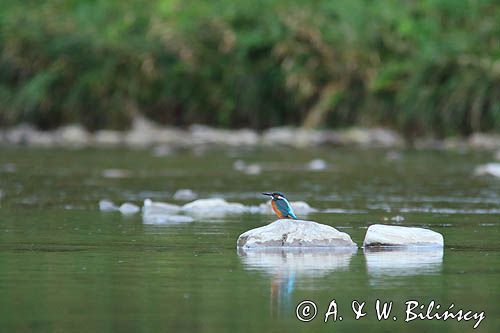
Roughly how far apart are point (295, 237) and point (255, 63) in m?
16.7

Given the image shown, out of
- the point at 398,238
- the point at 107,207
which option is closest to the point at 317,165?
the point at 107,207

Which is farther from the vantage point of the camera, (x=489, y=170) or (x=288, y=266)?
(x=489, y=170)

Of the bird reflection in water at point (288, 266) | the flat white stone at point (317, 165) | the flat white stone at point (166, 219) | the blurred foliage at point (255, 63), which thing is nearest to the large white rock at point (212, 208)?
the flat white stone at point (166, 219)

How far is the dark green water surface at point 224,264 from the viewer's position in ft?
19.3

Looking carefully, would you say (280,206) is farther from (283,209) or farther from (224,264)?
(224,264)

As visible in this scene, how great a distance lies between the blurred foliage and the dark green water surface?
789 centimetres

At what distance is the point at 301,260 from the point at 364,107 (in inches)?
646

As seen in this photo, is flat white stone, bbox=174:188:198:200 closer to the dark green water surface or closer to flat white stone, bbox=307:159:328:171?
the dark green water surface

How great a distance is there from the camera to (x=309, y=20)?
947 inches

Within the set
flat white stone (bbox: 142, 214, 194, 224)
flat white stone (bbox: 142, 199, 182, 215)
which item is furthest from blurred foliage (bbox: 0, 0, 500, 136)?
flat white stone (bbox: 142, 214, 194, 224)

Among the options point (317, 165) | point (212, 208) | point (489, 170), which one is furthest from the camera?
point (317, 165)

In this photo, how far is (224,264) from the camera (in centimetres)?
762

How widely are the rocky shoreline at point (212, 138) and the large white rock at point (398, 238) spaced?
13.4m

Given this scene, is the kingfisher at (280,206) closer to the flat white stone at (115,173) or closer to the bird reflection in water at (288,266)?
the bird reflection in water at (288,266)
